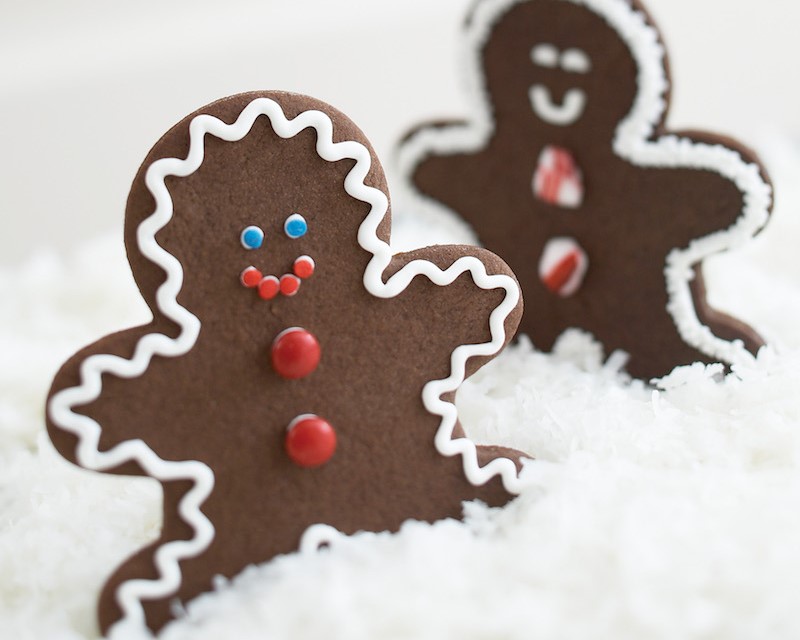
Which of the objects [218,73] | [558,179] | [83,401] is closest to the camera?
[83,401]

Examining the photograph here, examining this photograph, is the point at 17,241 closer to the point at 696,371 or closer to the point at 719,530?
the point at 696,371

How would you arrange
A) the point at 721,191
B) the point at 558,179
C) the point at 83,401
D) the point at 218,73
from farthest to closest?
1. the point at 218,73
2. the point at 558,179
3. the point at 721,191
4. the point at 83,401

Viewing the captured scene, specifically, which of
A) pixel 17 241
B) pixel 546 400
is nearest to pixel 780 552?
pixel 546 400

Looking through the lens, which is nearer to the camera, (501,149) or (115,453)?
(115,453)

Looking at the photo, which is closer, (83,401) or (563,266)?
(83,401)

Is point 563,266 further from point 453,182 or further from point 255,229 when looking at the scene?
A: point 255,229

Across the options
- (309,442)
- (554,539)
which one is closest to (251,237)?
(309,442)

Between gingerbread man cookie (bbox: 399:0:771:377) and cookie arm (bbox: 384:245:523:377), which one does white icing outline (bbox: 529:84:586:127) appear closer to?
gingerbread man cookie (bbox: 399:0:771:377)
